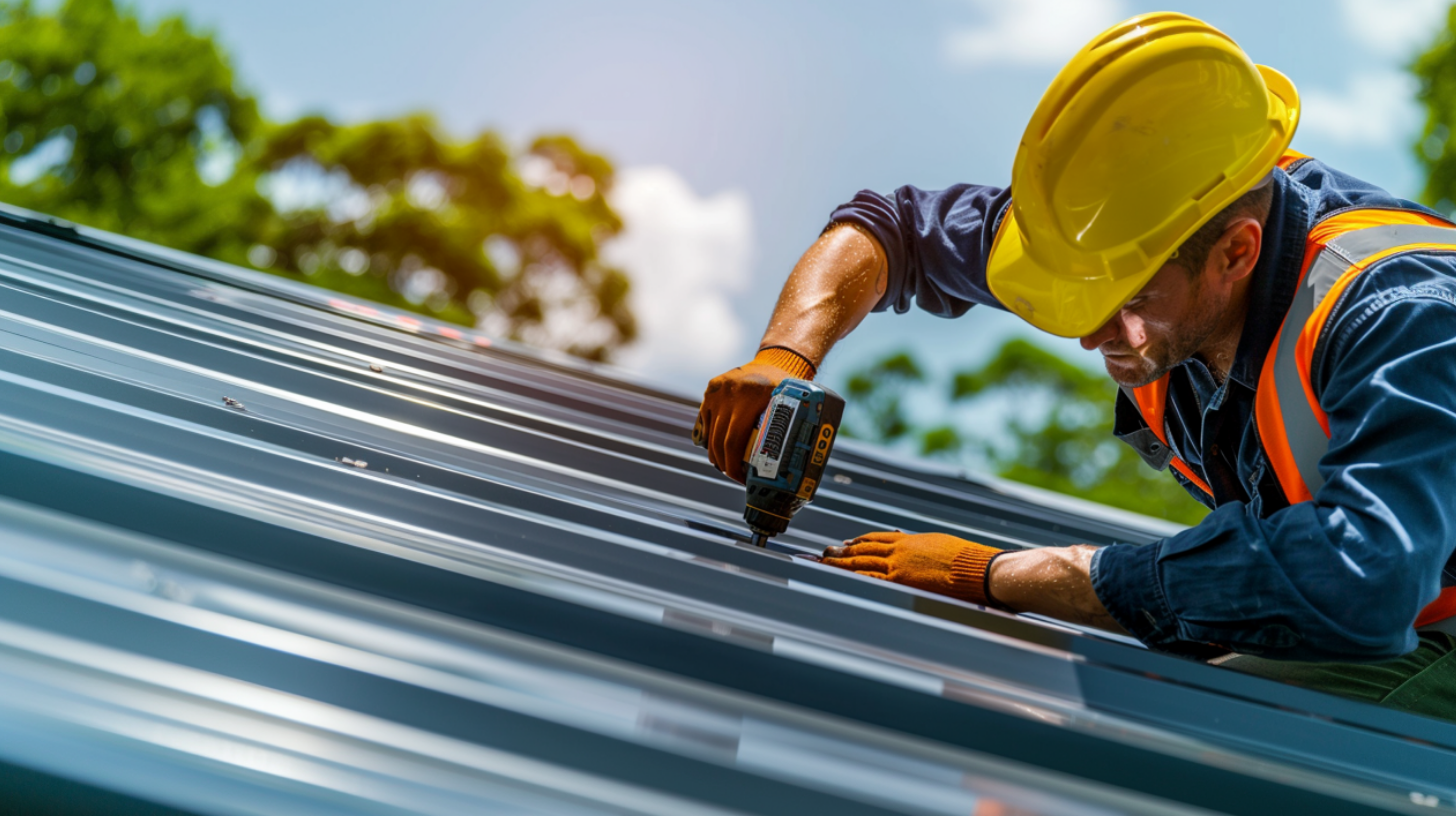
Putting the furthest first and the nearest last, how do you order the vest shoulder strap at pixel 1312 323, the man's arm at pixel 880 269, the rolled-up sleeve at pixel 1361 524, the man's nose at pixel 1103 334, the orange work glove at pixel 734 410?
1. the man's arm at pixel 880 269
2. the orange work glove at pixel 734 410
3. the man's nose at pixel 1103 334
4. the vest shoulder strap at pixel 1312 323
5. the rolled-up sleeve at pixel 1361 524

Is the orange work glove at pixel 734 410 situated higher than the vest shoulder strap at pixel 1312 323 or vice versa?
the vest shoulder strap at pixel 1312 323

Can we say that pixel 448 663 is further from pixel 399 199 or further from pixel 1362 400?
pixel 399 199

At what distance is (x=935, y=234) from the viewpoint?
305 cm

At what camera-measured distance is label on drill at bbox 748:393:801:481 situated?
2066 millimetres

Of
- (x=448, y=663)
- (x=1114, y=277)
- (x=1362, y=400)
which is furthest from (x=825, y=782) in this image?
(x=1114, y=277)

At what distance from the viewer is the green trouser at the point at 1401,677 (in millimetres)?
2080

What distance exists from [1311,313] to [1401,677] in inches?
36.9

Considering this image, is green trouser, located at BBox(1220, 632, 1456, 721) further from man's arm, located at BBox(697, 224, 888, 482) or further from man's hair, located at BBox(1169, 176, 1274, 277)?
man's arm, located at BBox(697, 224, 888, 482)

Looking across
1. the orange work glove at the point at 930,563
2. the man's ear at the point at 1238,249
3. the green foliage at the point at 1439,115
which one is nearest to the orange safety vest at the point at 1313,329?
the man's ear at the point at 1238,249

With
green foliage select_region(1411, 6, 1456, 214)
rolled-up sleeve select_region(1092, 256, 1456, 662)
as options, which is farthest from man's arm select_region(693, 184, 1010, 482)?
green foliage select_region(1411, 6, 1456, 214)

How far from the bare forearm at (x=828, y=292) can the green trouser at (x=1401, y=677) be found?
1.38m

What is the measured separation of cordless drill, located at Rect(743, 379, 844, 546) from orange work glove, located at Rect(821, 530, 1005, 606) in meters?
0.16

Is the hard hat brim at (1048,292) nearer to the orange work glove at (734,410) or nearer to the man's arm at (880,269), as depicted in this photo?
the man's arm at (880,269)

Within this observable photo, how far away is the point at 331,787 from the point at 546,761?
0.73 ft
